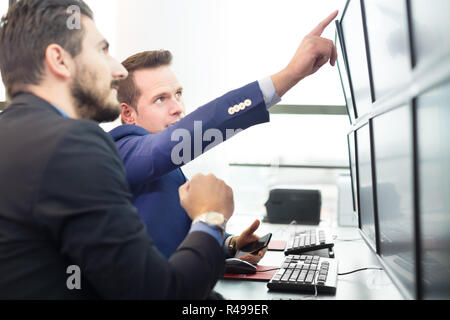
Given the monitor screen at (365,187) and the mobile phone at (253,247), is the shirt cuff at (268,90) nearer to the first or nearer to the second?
the monitor screen at (365,187)

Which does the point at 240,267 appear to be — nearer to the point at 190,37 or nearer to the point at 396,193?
the point at 396,193

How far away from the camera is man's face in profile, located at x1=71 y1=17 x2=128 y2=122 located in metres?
0.84

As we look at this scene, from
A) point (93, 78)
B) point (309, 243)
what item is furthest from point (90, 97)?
point (309, 243)

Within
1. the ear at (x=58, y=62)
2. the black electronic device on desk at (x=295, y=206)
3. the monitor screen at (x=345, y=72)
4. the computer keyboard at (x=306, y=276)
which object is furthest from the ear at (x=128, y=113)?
the black electronic device on desk at (x=295, y=206)

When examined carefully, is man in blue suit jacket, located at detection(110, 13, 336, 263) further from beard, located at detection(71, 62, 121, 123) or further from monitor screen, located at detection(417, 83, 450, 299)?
monitor screen, located at detection(417, 83, 450, 299)

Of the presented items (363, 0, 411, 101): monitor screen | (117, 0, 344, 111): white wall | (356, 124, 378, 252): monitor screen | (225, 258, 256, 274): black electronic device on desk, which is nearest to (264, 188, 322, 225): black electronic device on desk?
(117, 0, 344, 111): white wall

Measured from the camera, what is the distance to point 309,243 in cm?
166

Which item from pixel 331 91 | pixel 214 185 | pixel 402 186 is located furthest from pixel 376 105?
pixel 331 91

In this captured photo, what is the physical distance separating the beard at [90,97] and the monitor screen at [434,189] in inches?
23.7

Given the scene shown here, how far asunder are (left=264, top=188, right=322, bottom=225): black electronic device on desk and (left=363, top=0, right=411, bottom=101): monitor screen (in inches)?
64.5

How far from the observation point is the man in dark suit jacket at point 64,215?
61 centimetres

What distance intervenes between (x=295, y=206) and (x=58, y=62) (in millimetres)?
2098

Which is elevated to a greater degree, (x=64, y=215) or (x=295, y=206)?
(x=64, y=215)

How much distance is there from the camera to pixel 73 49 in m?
0.83
